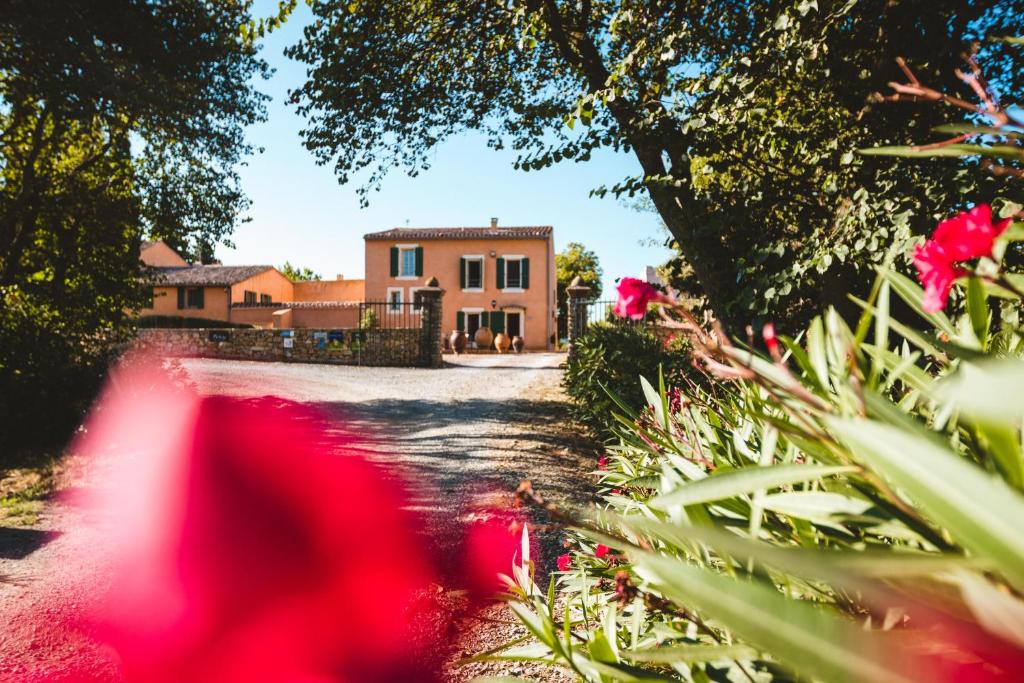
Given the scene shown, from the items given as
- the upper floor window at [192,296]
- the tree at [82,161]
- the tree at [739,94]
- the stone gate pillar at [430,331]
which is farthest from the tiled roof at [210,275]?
the tree at [739,94]

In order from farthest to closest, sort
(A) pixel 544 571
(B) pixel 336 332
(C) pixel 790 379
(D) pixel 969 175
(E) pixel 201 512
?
(B) pixel 336 332, (E) pixel 201 512, (D) pixel 969 175, (A) pixel 544 571, (C) pixel 790 379

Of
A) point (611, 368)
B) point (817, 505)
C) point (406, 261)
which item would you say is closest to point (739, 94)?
point (611, 368)

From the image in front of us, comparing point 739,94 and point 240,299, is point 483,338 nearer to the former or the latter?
point 240,299

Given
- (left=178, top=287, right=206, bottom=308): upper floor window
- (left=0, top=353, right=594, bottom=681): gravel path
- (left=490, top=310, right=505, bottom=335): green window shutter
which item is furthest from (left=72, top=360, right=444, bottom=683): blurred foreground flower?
(left=178, top=287, right=206, bottom=308): upper floor window

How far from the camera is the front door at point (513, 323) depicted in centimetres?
2659

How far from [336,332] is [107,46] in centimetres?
991

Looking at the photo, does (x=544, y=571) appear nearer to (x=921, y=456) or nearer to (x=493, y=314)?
(x=921, y=456)

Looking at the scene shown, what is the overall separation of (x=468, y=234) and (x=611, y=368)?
838 inches

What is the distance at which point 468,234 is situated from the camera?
2719 cm

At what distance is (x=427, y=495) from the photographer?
15.3ft

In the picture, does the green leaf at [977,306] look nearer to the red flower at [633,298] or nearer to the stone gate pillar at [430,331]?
the red flower at [633,298]

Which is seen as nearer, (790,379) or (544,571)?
(790,379)

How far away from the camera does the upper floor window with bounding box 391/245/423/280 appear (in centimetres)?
2731

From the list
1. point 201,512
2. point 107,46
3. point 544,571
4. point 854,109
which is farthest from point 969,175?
point 107,46
